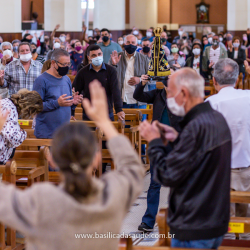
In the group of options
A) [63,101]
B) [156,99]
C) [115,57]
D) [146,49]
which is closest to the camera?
[156,99]

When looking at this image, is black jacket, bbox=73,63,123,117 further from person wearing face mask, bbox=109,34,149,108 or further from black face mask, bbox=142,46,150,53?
black face mask, bbox=142,46,150,53

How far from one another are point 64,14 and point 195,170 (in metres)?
19.2

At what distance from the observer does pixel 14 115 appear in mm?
3951

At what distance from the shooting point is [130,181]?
1829 millimetres

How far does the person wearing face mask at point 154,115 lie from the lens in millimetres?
4379

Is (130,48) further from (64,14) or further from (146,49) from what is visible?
(64,14)

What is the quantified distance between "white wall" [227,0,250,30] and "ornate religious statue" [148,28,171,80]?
18800 millimetres

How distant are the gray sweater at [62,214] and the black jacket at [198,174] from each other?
1.80 feet

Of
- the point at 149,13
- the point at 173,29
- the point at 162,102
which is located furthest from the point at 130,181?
the point at 173,29

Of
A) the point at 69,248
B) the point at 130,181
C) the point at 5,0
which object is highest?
the point at 5,0

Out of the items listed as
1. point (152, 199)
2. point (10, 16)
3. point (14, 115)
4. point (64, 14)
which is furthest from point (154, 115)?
point (64, 14)

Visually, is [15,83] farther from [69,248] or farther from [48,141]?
[69,248]

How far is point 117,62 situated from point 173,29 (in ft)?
83.6

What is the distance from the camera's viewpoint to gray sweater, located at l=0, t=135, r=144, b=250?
1.62 m
